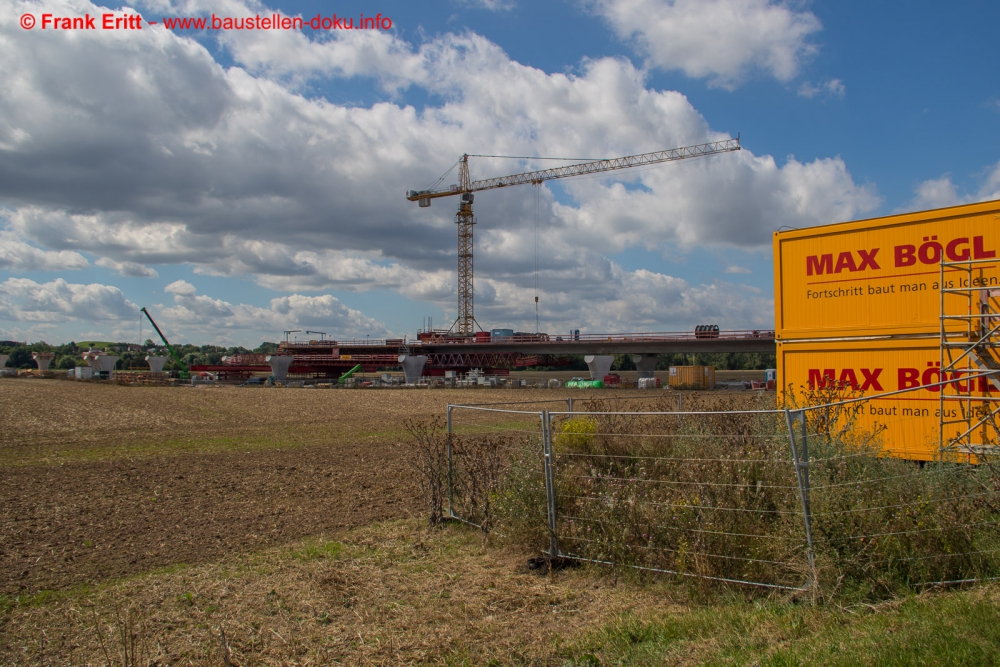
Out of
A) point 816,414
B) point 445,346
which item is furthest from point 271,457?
point 445,346

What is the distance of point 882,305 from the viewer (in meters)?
9.75

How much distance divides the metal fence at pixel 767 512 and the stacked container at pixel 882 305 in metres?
1.95

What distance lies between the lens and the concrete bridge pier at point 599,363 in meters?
69.2

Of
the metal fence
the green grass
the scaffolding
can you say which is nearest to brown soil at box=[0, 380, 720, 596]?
the metal fence

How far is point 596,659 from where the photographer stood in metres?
4.66

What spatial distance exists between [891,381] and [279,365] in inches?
3399

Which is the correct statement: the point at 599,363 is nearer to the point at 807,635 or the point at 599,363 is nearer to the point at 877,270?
the point at 877,270

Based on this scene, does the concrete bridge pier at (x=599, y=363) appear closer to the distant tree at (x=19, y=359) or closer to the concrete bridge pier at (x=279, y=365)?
the concrete bridge pier at (x=279, y=365)

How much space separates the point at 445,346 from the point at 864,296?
73.7 meters

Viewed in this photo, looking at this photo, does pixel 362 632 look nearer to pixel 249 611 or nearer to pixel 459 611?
pixel 459 611

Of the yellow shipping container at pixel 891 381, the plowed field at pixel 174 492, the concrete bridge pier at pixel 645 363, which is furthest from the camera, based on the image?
the concrete bridge pier at pixel 645 363

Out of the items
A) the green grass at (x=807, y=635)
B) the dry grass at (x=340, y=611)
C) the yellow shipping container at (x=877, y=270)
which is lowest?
the dry grass at (x=340, y=611)

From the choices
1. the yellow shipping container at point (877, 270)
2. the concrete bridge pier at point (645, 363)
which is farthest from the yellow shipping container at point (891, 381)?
the concrete bridge pier at point (645, 363)

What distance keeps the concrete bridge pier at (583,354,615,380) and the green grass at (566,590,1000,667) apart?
64409 millimetres
